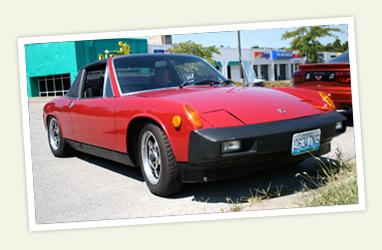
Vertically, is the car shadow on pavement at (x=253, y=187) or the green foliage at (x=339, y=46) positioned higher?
the green foliage at (x=339, y=46)

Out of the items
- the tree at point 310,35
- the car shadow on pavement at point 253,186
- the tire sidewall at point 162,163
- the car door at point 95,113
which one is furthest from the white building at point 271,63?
the tire sidewall at point 162,163

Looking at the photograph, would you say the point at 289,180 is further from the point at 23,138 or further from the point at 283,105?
the point at 23,138

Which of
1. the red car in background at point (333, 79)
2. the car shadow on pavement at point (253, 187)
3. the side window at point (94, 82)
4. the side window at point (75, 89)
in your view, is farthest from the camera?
the red car in background at point (333, 79)

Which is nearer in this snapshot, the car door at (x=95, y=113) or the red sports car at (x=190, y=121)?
the red sports car at (x=190, y=121)

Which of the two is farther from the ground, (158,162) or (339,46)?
(339,46)

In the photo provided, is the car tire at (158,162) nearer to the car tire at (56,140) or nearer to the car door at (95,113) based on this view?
the car door at (95,113)

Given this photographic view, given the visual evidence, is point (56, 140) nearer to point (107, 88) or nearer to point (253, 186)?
point (107, 88)

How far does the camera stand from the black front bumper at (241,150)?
292 centimetres

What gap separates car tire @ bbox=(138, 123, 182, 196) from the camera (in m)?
3.24

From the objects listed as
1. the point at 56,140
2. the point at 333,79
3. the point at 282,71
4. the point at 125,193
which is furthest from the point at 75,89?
the point at 282,71

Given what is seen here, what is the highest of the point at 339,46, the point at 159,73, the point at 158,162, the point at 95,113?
the point at 339,46

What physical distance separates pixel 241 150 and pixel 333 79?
3.90 metres

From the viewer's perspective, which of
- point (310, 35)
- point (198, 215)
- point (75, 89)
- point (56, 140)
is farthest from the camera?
point (310, 35)

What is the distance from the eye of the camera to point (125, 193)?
3.79 m
